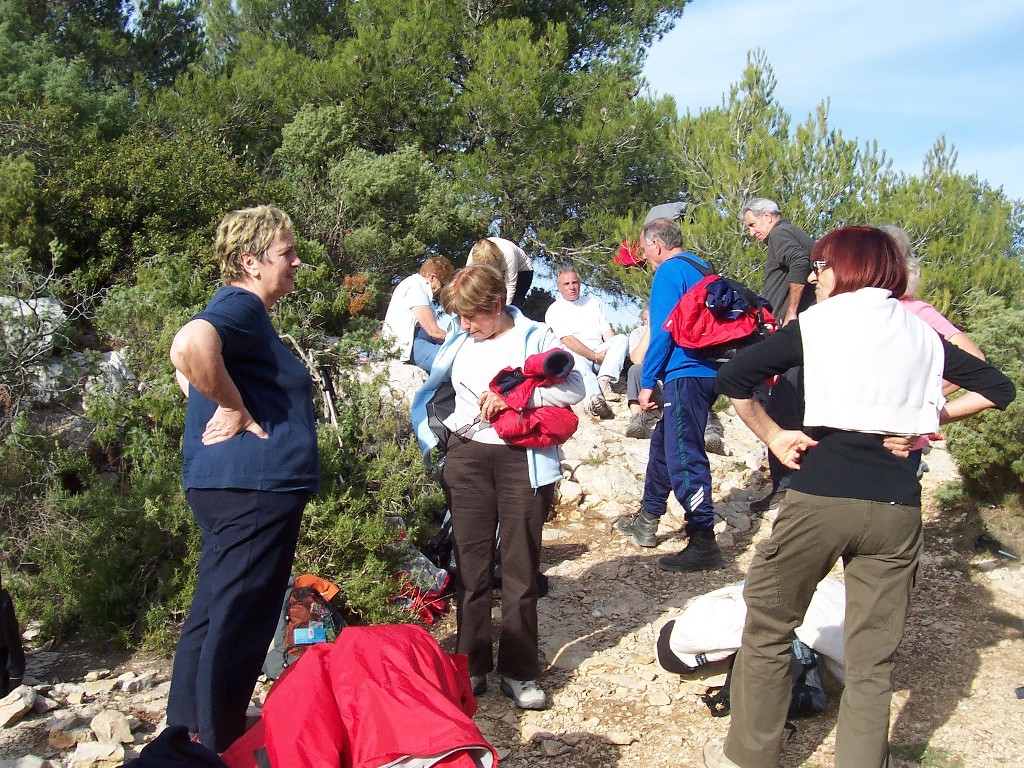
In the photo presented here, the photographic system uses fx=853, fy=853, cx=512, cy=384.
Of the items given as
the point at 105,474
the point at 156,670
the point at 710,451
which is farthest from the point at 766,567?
the point at 710,451

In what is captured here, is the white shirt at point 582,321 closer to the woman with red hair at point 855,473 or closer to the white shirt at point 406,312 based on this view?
the white shirt at point 406,312

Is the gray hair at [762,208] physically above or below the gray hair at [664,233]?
above

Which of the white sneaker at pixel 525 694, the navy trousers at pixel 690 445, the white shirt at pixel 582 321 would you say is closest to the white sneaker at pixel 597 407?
the white shirt at pixel 582 321

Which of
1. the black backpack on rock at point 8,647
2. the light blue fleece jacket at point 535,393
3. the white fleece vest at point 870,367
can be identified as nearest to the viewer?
the white fleece vest at point 870,367

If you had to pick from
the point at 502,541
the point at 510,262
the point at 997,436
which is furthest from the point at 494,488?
the point at 997,436

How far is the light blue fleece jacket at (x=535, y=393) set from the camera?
11.1ft

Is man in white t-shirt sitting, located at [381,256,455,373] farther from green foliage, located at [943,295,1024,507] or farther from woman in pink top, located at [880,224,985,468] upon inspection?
green foliage, located at [943,295,1024,507]

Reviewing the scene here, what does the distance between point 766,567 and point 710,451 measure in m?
4.46

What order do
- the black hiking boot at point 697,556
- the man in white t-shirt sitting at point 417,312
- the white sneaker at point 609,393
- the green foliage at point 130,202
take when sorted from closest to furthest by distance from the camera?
the black hiking boot at point 697,556 < the man in white t-shirt sitting at point 417,312 < the green foliage at point 130,202 < the white sneaker at point 609,393

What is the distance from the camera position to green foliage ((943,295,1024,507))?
5078 mm

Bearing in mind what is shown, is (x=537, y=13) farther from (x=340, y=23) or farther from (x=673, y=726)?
(x=673, y=726)

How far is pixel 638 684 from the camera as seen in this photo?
12.1 ft

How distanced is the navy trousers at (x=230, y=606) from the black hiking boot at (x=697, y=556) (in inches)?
108

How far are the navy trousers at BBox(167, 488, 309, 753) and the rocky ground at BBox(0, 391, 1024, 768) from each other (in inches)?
20.6
